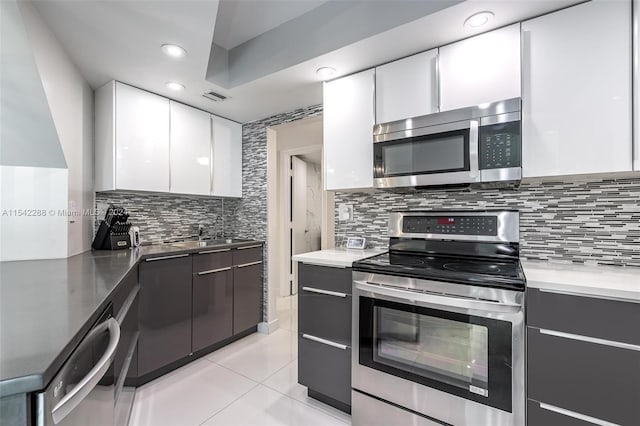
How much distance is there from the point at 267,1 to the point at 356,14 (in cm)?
57

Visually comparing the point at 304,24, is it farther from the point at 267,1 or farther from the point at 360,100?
the point at 360,100

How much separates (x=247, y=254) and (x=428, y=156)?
6.24 feet

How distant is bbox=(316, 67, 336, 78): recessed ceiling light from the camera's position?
6.76ft

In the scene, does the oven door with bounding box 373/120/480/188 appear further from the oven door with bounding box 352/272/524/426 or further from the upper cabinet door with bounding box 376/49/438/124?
the oven door with bounding box 352/272/524/426

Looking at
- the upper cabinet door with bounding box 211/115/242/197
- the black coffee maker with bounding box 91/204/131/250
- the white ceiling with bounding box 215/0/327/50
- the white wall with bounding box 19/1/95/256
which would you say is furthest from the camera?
the upper cabinet door with bounding box 211/115/242/197

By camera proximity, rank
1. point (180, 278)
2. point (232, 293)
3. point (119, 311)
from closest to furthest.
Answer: point (119, 311) → point (180, 278) → point (232, 293)

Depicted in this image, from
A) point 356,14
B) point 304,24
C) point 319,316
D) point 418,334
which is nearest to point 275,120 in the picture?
point 304,24

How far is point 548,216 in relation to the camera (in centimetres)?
171

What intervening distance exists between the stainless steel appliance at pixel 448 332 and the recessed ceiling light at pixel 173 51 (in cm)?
173

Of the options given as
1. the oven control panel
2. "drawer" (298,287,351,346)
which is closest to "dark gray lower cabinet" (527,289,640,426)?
the oven control panel

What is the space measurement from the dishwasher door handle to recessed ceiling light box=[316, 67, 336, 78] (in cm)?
189

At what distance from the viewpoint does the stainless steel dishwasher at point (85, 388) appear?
0.62 metres

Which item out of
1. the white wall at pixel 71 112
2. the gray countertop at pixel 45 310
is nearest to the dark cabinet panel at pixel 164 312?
the gray countertop at pixel 45 310

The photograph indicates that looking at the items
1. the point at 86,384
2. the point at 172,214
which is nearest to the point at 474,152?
the point at 86,384
